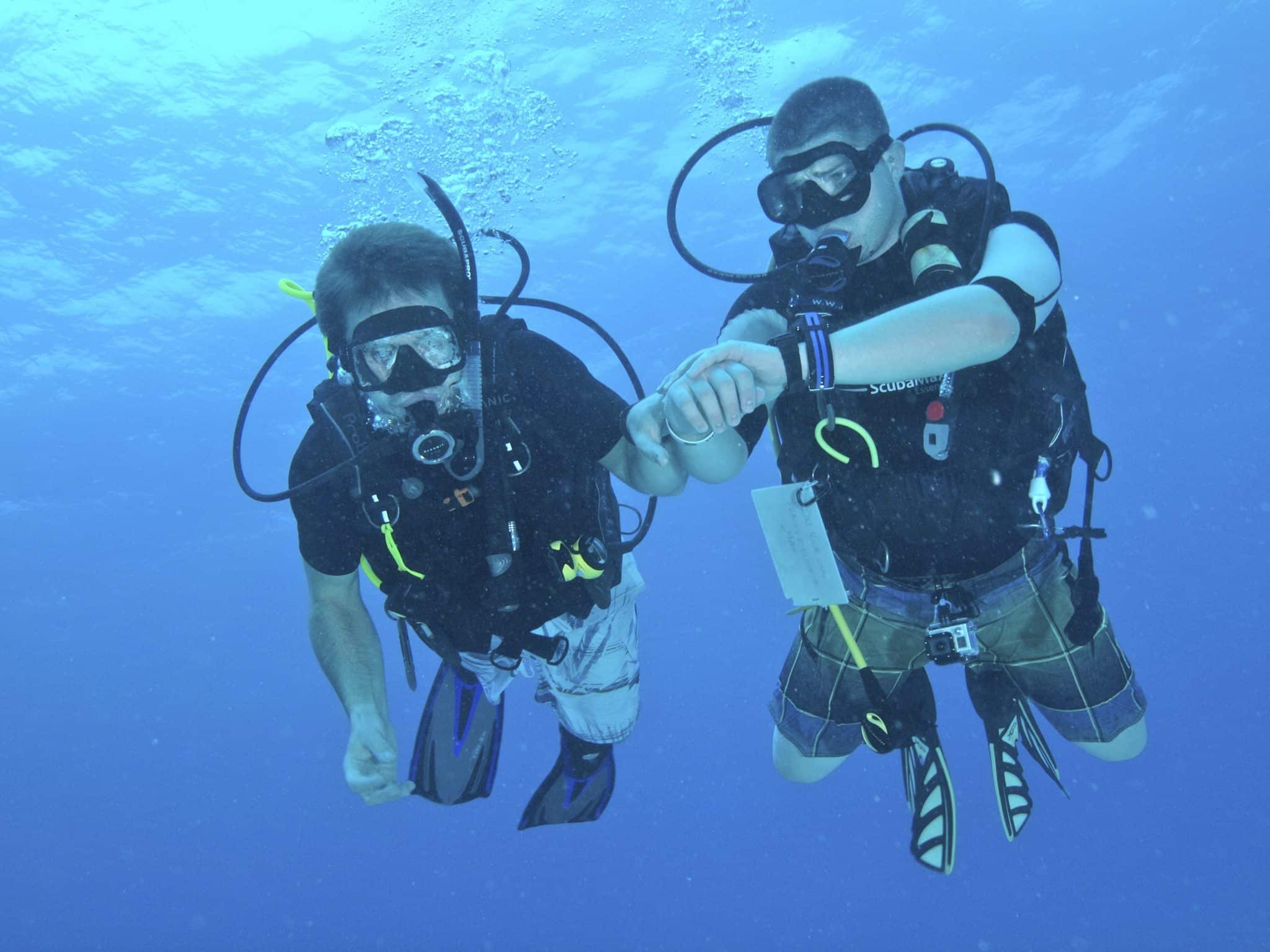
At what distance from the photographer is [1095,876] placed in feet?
95.9

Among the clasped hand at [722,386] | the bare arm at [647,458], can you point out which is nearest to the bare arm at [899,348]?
the clasped hand at [722,386]

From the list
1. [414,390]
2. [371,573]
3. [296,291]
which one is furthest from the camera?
[296,291]

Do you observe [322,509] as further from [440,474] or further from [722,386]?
[722,386]

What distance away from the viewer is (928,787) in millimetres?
4121

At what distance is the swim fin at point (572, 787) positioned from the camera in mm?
4902

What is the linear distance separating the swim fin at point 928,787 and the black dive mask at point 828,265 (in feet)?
6.99

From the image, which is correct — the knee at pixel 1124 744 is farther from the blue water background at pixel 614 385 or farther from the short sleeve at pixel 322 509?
the blue water background at pixel 614 385

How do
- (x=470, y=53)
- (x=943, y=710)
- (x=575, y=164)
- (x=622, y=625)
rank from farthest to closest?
1. (x=943, y=710)
2. (x=575, y=164)
3. (x=470, y=53)
4. (x=622, y=625)

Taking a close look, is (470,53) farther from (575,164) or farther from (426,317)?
(426,317)

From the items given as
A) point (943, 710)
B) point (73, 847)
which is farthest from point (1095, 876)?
point (73, 847)

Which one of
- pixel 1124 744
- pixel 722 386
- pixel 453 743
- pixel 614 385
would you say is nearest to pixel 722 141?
pixel 722 386

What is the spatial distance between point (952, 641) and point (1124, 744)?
1279 millimetres

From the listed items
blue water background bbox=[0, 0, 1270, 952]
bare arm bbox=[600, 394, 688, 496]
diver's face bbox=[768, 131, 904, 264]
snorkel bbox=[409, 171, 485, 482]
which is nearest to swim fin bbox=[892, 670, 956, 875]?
bare arm bbox=[600, 394, 688, 496]

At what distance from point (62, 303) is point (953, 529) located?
19951 millimetres
